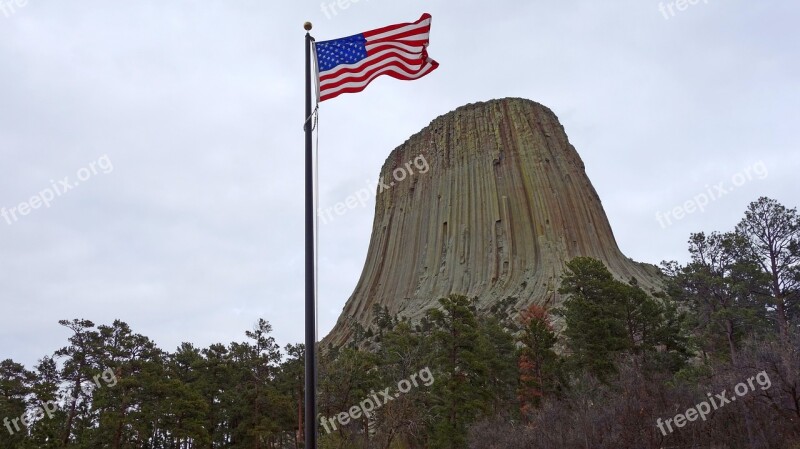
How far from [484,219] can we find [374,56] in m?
63.0

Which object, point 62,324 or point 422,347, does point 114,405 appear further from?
point 422,347

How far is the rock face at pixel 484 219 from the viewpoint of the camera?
65.0m

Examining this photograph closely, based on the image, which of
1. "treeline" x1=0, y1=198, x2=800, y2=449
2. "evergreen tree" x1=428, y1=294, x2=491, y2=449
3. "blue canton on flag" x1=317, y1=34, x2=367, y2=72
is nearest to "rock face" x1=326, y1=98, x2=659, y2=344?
"treeline" x1=0, y1=198, x2=800, y2=449

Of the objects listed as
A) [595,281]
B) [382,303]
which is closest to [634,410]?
[595,281]

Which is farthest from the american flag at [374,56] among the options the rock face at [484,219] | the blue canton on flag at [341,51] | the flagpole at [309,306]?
the rock face at [484,219]

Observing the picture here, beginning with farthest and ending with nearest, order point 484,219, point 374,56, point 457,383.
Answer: point 484,219, point 457,383, point 374,56

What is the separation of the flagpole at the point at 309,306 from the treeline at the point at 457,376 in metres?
14.7

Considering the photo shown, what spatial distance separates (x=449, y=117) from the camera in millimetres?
84125

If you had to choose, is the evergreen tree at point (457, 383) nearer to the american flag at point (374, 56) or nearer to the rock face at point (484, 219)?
the american flag at point (374, 56)

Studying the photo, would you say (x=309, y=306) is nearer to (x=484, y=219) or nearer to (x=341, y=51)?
(x=341, y=51)

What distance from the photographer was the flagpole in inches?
271

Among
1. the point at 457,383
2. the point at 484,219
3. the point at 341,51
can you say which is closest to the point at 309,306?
the point at 341,51

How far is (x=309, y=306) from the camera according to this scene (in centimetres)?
733

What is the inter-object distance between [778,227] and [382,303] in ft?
153
